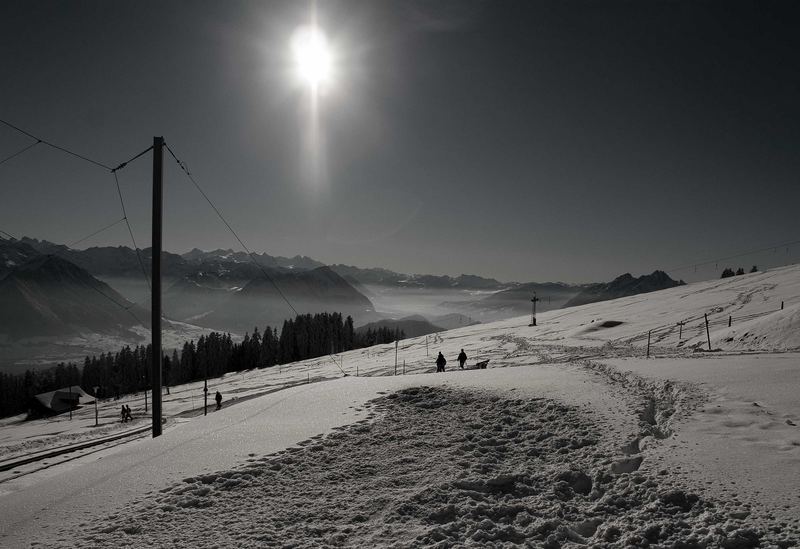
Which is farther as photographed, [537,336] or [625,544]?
[537,336]

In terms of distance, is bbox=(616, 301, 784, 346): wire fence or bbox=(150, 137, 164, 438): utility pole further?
bbox=(616, 301, 784, 346): wire fence

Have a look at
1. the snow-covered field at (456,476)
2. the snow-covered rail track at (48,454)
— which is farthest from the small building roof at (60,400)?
the snow-covered field at (456,476)

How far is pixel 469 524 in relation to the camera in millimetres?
5707

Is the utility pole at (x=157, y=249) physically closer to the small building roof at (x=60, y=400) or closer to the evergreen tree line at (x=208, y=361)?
the small building roof at (x=60, y=400)

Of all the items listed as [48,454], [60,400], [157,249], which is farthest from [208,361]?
[157,249]

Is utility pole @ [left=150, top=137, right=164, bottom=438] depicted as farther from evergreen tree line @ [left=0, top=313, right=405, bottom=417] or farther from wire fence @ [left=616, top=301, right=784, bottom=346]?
evergreen tree line @ [left=0, top=313, right=405, bottom=417]

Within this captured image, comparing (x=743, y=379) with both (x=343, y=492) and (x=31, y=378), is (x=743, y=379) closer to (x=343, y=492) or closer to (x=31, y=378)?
(x=343, y=492)

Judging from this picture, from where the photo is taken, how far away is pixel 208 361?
398 feet

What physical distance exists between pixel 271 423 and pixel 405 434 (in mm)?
3571

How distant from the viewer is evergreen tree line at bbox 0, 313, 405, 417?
116938 mm

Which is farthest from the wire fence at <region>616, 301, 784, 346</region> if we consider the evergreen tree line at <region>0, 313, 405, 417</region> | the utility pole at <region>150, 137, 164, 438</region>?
the evergreen tree line at <region>0, 313, 405, 417</region>

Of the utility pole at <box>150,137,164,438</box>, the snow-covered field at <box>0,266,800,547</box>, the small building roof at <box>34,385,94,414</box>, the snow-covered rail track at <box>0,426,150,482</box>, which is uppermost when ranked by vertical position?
the utility pole at <box>150,137,164,438</box>

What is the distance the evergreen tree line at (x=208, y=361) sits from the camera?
4604 inches

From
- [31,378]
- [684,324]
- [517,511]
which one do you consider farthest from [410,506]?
[31,378]
